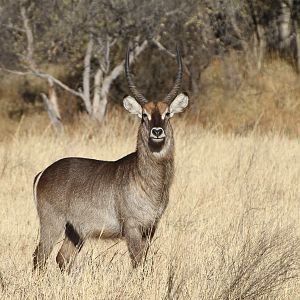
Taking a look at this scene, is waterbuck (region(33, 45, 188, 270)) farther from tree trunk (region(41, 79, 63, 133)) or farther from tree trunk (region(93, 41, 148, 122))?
tree trunk (region(93, 41, 148, 122))

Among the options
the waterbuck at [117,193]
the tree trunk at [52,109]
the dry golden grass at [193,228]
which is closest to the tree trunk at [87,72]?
the tree trunk at [52,109]

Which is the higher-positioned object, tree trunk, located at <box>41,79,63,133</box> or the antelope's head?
the antelope's head

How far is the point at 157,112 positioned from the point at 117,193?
2.20 ft

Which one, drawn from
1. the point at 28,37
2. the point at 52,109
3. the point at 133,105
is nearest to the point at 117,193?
the point at 133,105

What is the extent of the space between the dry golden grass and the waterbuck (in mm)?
156

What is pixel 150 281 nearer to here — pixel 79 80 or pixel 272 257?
pixel 272 257

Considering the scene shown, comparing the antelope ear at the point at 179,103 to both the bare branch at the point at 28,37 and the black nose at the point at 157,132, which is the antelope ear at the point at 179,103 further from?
the bare branch at the point at 28,37

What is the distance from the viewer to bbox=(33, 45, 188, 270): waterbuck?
573cm

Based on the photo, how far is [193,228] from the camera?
6805 mm

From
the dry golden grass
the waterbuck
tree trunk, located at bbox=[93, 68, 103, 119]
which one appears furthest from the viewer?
tree trunk, located at bbox=[93, 68, 103, 119]

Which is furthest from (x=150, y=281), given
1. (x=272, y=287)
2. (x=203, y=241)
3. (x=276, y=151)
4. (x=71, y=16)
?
(x=71, y=16)

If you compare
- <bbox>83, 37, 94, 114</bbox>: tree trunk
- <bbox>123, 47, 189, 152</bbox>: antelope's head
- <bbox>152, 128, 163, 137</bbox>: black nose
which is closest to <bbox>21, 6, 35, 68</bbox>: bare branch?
<bbox>83, 37, 94, 114</bbox>: tree trunk

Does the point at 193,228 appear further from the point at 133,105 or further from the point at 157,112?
the point at 157,112

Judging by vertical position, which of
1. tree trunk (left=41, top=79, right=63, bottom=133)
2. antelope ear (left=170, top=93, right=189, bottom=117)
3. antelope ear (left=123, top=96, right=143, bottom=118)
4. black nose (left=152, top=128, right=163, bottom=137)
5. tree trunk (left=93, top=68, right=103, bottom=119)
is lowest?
tree trunk (left=41, top=79, right=63, bottom=133)
